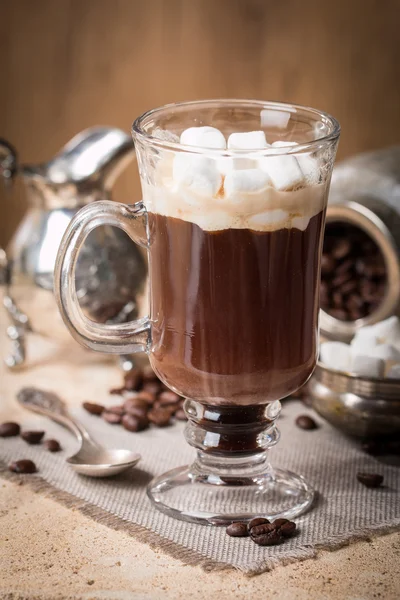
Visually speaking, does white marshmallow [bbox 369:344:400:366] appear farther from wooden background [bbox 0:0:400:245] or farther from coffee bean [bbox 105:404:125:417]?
wooden background [bbox 0:0:400:245]

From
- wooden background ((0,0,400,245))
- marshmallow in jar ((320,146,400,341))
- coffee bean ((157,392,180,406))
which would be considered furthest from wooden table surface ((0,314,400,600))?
wooden background ((0,0,400,245))

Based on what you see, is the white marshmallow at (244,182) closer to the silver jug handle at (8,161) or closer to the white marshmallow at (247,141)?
the white marshmallow at (247,141)

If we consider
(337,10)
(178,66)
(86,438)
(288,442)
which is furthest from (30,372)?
(337,10)

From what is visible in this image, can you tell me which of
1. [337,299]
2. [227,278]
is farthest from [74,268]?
[337,299]

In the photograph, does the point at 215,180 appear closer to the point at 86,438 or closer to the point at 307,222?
the point at 307,222

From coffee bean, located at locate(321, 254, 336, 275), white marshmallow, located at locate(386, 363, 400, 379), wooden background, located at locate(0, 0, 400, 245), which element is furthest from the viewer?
wooden background, located at locate(0, 0, 400, 245)
